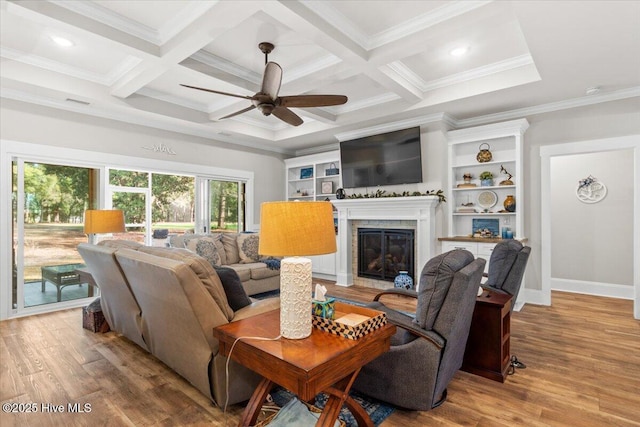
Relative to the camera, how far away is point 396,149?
5.28 meters

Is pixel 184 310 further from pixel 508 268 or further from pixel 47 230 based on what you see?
pixel 47 230

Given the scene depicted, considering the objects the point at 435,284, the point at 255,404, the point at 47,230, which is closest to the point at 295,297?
the point at 255,404

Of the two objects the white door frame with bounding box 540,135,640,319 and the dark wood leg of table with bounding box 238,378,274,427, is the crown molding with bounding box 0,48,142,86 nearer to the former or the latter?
the dark wood leg of table with bounding box 238,378,274,427

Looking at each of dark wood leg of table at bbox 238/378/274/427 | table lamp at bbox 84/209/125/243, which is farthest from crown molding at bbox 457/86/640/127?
table lamp at bbox 84/209/125/243

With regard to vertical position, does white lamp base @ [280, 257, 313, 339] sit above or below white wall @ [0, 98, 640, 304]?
below

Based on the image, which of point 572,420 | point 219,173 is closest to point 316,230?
point 572,420

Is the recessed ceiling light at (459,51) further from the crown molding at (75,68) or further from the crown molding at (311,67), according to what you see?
the crown molding at (75,68)

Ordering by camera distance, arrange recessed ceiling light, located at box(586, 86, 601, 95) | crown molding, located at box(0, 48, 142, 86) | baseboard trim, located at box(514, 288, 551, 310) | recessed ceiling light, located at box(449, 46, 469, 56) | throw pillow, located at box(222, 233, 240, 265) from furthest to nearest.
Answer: throw pillow, located at box(222, 233, 240, 265), baseboard trim, located at box(514, 288, 551, 310), recessed ceiling light, located at box(586, 86, 601, 95), crown molding, located at box(0, 48, 142, 86), recessed ceiling light, located at box(449, 46, 469, 56)

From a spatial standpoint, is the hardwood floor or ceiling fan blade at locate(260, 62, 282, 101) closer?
the hardwood floor

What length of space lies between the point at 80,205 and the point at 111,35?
8.84 feet

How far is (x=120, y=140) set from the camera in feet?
15.8

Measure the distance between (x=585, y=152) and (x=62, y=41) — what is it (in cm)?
609

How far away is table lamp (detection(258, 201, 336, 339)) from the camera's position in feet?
5.06

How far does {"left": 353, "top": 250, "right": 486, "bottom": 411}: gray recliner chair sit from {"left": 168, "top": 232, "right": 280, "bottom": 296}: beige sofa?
2.90 metres
